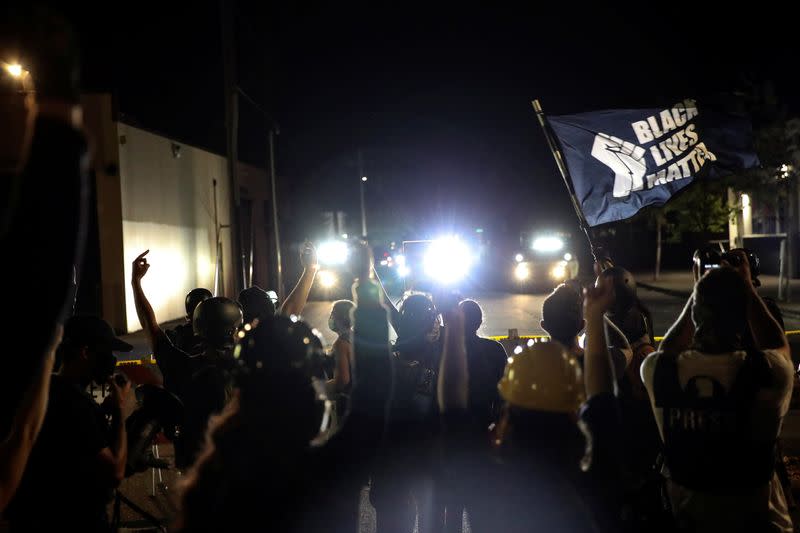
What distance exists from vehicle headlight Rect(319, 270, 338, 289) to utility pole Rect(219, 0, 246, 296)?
1517 cm

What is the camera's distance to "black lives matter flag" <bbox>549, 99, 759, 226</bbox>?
22.2ft

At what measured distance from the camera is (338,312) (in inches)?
195

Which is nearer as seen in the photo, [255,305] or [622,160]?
[255,305]

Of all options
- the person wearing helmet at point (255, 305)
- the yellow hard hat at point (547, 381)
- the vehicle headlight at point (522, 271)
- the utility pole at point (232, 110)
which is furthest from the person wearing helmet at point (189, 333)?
the vehicle headlight at point (522, 271)

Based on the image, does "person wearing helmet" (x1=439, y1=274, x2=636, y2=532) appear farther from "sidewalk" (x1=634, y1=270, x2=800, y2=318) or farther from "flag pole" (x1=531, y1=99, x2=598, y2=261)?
"sidewalk" (x1=634, y1=270, x2=800, y2=318)

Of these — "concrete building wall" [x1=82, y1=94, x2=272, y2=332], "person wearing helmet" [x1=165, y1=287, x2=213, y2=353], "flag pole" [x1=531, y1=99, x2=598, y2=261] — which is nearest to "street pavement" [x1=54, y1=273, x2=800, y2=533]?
"person wearing helmet" [x1=165, y1=287, x2=213, y2=353]

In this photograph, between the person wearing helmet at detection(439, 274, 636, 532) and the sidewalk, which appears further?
the sidewalk

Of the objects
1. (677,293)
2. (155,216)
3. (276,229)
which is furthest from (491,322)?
(155,216)

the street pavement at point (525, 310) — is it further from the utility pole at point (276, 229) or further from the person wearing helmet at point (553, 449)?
the person wearing helmet at point (553, 449)

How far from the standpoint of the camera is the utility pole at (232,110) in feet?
41.7

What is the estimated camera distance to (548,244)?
29.4 meters

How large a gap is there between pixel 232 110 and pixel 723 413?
39.2 feet

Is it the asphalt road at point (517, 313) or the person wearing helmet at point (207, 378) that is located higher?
the person wearing helmet at point (207, 378)

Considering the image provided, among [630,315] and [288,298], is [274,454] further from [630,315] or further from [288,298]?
[630,315]
